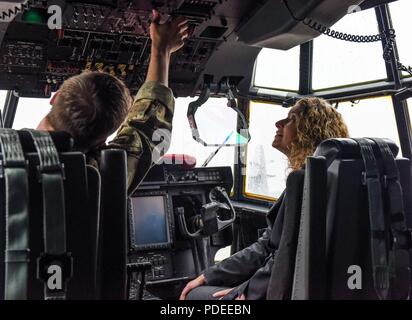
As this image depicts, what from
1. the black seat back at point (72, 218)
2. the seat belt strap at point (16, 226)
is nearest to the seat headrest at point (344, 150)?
the black seat back at point (72, 218)

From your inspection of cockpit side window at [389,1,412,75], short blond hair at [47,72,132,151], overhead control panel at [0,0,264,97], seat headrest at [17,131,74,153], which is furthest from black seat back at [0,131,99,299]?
cockpit side window at [389,1,412,75]

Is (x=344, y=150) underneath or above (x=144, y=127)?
underneath

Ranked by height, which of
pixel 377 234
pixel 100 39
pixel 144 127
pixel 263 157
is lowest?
pixel 377 234

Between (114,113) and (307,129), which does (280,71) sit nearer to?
(307,129)

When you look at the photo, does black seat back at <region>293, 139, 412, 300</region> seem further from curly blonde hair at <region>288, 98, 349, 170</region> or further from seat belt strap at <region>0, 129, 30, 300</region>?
seat belt strap at <region>0, 129, 30, 300</region>

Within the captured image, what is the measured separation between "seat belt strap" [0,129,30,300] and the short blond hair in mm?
237

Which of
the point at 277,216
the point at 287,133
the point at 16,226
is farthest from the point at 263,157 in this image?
the point at 16,226

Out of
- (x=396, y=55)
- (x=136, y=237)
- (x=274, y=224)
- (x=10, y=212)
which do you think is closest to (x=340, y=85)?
(x=396, y=55)

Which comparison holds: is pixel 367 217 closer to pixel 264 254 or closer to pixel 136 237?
pixel 264 254

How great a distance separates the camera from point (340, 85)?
4.05 m

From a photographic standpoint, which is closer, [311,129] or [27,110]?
[311,129]

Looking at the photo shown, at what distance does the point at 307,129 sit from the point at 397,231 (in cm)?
76

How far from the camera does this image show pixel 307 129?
2014 millimetres

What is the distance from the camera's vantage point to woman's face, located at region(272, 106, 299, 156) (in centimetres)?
206
